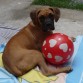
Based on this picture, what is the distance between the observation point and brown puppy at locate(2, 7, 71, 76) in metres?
4.29

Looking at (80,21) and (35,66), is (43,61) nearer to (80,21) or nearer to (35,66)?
(35,66)

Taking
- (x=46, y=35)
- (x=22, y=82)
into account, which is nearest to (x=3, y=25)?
(x=46, y=35)

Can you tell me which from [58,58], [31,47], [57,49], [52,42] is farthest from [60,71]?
[31,47]

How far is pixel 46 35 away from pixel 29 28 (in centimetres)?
30

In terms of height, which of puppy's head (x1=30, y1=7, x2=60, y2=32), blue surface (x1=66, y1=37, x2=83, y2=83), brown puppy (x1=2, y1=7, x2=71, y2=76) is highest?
puppy's head (x1=30, y1=7, x2=60, y2=32)

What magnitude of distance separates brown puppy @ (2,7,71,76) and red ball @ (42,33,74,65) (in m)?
0.12

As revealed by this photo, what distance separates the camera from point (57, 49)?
4199mm

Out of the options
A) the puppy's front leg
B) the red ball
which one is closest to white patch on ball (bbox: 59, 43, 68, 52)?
the red ball

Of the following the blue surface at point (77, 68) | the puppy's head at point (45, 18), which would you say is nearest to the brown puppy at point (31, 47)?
the puppy's head at point (45, 18)

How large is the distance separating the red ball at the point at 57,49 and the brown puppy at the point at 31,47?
0.12 metres

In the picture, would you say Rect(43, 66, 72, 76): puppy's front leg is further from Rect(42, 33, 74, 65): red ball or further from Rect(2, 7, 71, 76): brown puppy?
Rect(42, 33, 74, 65): red ball

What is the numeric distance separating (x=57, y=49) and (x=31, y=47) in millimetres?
564

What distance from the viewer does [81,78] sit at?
4258 mm

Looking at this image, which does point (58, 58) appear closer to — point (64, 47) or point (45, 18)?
point (64, 47)
